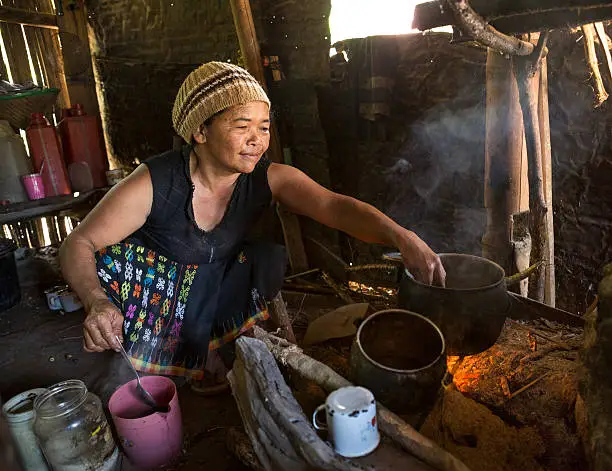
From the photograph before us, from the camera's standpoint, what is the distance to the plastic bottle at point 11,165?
4.12 metres

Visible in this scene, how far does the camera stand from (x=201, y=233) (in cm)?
257

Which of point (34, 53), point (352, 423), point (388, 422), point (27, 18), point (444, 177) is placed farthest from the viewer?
point (34, 53)

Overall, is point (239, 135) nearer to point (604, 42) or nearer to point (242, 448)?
point (242, 448)

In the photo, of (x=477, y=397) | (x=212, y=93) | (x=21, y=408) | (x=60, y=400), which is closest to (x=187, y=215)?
(x=212, y=93)

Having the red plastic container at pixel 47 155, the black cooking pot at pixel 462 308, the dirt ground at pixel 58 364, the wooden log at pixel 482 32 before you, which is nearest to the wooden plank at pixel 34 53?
the red plastic container at pixel 47 155

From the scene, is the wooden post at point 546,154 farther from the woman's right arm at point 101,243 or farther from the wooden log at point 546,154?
the woman's right arm at point 101,243

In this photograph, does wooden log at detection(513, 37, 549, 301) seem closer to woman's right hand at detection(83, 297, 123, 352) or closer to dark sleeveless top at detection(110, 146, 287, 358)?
dark sleeveless top at detection(110, 146, 287, 358)

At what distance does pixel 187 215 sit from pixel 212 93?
66cm

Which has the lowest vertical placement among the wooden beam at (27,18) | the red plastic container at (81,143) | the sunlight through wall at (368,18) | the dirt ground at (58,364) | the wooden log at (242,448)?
the dirt ground at (58,364)

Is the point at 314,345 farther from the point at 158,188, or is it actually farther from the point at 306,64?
the point at 306,64

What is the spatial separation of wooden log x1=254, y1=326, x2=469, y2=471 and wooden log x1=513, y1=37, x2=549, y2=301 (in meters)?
1.52

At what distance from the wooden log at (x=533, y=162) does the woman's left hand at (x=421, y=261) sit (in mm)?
834

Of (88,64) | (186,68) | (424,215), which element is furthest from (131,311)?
(88,64)

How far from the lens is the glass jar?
1.88 metres
